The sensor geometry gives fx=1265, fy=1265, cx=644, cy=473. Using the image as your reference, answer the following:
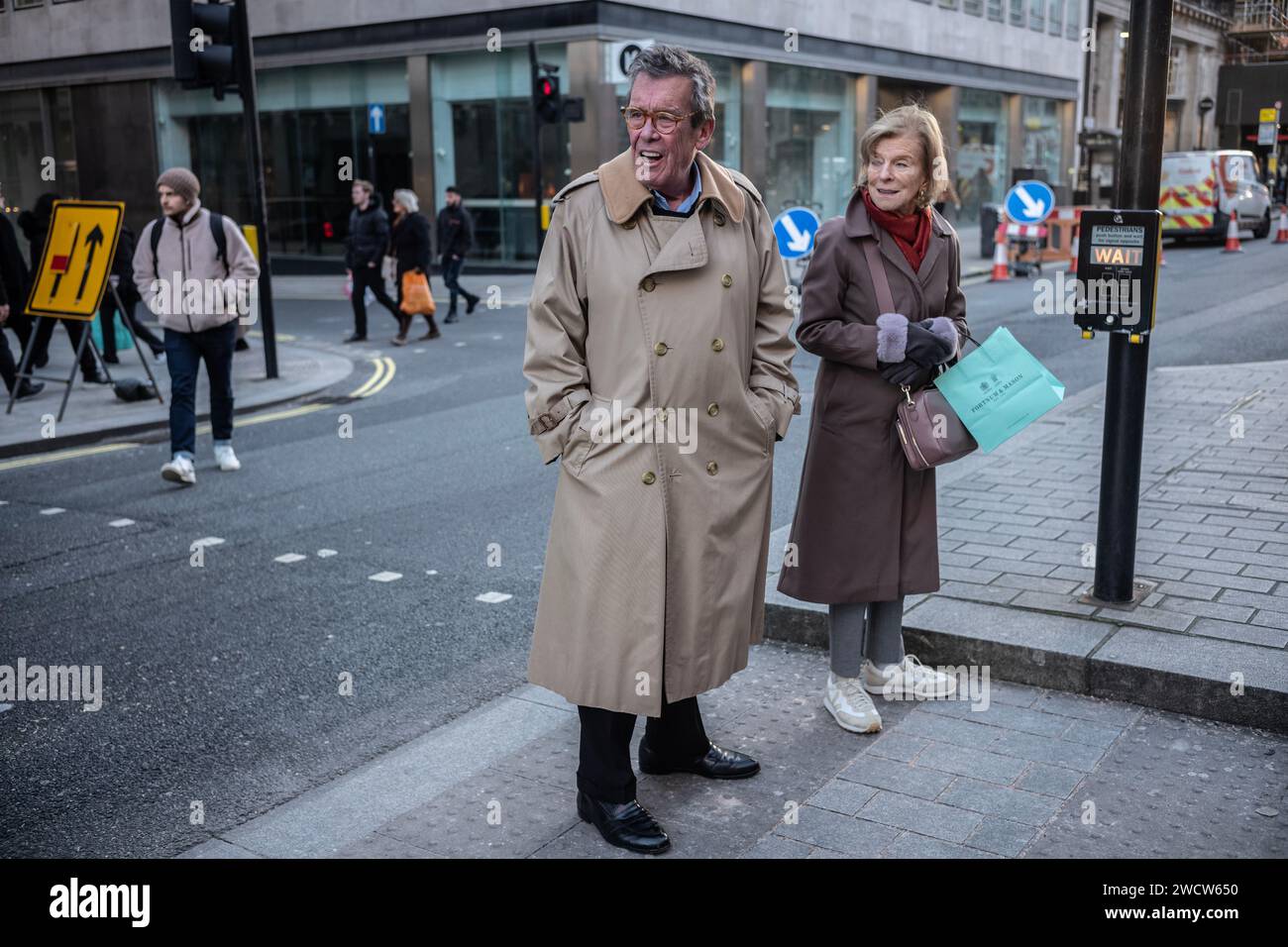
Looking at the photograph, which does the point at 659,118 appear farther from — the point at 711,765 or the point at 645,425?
the point at 711,765

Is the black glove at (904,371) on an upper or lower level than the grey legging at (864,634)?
upper

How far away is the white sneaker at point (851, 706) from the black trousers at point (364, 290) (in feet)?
40.1

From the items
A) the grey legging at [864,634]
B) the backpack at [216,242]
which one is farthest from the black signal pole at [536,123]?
the grey legging at [864,634]

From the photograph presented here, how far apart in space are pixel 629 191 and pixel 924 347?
110 centimetres

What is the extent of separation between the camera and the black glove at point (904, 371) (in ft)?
12.5

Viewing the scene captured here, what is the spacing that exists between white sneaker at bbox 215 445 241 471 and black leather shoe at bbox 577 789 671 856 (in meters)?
5.69

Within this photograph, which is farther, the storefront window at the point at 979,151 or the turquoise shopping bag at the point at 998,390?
the storefront window at the point at 979,151

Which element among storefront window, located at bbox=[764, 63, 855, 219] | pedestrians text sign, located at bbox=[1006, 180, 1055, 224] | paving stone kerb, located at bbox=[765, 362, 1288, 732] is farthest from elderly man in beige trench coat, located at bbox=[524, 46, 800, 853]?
storefront window, located at bbox=[764, 63, 855, 219]

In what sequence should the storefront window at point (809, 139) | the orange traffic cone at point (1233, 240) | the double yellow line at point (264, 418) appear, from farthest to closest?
the storefront window at point (809, 139), the orange traffic cone at point (1233, 240), the double yellow line at point (264, 418)

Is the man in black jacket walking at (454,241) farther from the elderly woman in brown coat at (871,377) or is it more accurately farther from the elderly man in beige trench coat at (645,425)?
the elderly man in beige trench coat at (645,425)

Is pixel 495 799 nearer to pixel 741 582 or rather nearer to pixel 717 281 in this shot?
pixel 741 582

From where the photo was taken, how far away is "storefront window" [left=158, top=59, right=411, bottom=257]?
26.3 m

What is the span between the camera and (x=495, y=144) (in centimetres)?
2489
